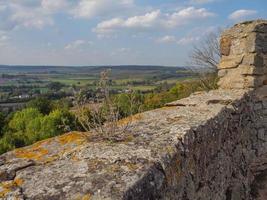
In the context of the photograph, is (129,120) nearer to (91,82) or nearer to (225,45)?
(91,82)

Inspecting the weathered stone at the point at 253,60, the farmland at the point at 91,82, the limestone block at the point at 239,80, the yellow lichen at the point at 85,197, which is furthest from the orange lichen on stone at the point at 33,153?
the weathered stone at the point at 253,60

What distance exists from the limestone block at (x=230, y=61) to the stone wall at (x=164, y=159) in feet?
1.98

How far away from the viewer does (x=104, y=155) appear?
2.41 metres

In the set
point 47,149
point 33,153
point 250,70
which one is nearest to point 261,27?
point 250,70

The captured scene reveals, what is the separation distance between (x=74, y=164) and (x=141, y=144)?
1.83ft

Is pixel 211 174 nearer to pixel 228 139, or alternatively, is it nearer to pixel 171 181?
pixel 228 139

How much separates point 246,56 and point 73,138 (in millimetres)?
3636

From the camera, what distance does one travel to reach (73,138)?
2.98m

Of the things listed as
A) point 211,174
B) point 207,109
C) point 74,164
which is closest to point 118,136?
point 74,164

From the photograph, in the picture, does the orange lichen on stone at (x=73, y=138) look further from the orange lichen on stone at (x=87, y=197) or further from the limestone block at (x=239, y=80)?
the limestone block at (x=239, y=80)

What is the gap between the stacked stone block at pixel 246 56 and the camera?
5.57m

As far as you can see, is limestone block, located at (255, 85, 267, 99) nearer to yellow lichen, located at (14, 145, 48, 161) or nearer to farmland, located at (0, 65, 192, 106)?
farmland, located at (0, 65, 192, 106)

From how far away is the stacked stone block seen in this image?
5574 mm

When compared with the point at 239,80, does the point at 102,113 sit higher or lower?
lower
